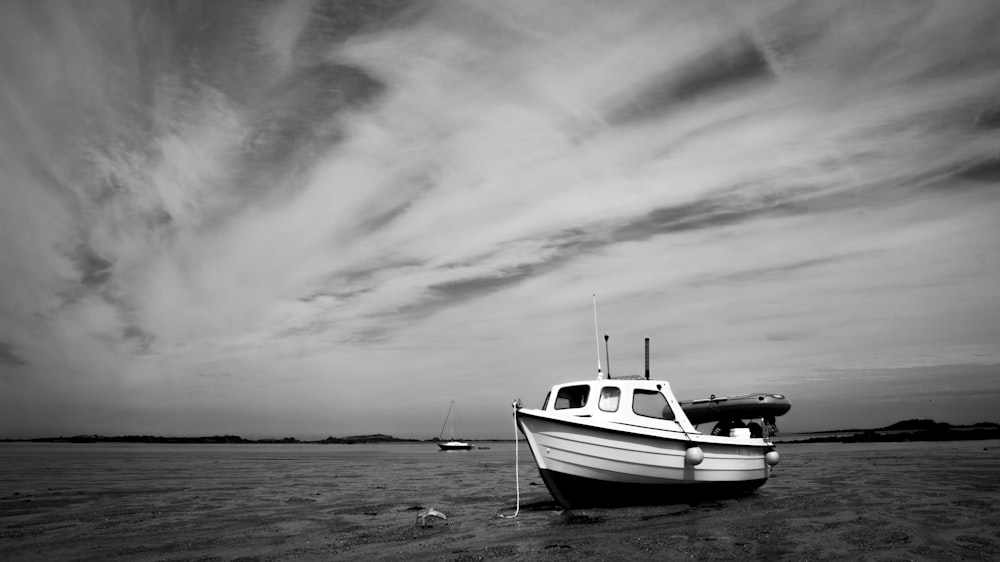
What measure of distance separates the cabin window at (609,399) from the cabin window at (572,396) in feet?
1.42

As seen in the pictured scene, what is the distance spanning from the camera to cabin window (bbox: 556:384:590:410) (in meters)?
16.8

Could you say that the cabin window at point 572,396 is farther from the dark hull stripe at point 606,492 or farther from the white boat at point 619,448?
the dark hull stripe at point 606,492

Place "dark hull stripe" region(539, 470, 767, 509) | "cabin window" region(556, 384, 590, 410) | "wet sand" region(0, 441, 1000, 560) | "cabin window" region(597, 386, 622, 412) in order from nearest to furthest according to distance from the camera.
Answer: "wet sand" region(0, 441, 1000, 560), "dark hull stripe" region(539, 470, 767, 509), "cabin window" region(597, 386, 622, 412), "cabin window" region(556, 384, 590, 410)

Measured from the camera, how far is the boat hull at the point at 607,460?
15.2 metres

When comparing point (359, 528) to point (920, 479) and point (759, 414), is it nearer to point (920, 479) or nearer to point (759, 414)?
point (759, 414)

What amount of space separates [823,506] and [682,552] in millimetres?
8723

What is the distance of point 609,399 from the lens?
16.4m

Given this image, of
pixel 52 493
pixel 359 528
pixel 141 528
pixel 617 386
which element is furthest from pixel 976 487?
pixel 52 493

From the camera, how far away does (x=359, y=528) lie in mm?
14039

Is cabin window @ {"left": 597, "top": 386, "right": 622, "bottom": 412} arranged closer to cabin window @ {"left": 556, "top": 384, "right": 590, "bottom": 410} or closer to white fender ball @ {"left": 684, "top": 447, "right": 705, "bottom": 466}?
cabin window @ {"left": 556, "top": 384, "right": 590, "bottom": 410}

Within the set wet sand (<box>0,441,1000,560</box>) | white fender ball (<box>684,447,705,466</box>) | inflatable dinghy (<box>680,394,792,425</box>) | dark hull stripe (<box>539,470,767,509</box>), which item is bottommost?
wet sand (<box>0,441,1000,560</box>)

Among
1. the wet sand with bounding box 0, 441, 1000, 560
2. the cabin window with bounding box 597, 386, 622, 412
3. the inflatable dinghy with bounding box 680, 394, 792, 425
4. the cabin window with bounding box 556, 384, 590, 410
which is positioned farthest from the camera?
the inflatable dinghy with bounding box 680, 394, 792, 425

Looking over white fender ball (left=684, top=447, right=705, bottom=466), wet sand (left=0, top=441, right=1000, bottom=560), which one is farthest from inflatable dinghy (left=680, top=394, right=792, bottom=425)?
white fender ball (left=684, top=447, right=705, bottom=466)

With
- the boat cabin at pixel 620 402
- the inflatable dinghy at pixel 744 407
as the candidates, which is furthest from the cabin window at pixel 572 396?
the inflatable dinghy at pixel 744 407
